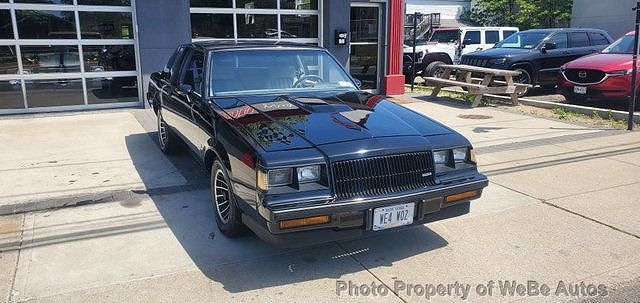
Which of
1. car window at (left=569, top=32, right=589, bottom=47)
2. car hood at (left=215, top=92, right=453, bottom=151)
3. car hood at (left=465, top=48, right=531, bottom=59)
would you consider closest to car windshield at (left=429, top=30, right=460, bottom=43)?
car window at (left=569, top=32, right=589, bottom=47)

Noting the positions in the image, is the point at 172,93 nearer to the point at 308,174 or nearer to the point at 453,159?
the point at 308,174

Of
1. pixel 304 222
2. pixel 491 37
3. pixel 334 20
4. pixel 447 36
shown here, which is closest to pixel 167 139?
pixel 304 222

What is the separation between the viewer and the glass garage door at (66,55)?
9578 mm

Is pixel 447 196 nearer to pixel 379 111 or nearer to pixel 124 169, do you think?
pixel 379 111

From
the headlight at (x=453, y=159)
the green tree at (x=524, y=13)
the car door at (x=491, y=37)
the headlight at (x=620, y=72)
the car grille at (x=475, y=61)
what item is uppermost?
the green tree at (x=524, y=13)

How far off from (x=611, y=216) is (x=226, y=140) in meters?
3.67

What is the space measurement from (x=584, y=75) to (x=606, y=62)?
47 cm

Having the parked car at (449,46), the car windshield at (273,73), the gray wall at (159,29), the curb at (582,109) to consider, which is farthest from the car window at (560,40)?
the car windshield at (273,73)

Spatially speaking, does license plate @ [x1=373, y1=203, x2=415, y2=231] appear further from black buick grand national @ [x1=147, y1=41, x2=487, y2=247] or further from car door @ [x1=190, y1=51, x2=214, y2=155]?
car door @ [x1=190, y1=51, x2=214, y2=155]

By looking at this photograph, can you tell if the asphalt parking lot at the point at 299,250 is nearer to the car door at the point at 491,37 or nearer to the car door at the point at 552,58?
the car door at the point at 552,58

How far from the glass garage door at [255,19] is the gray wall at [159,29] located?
379mm

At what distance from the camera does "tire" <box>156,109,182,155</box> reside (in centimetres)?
664

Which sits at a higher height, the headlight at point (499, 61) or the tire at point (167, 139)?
the headlight at point (499, 61)

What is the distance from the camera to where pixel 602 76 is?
33.8 feet
